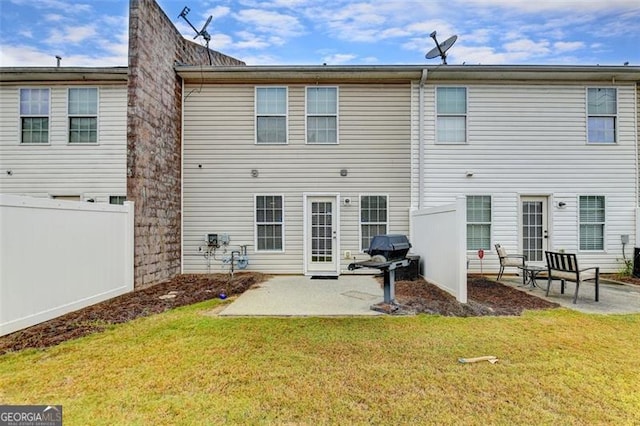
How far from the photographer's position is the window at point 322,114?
29.2ft

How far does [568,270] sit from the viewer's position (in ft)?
19.7

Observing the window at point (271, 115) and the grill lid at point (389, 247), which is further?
the window at point (271, 115)

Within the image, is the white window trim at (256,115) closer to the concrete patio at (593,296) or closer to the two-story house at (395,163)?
the two-story house at (395,163)

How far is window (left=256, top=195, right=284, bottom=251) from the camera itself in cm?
888

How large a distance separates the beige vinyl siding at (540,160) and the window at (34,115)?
10.4m

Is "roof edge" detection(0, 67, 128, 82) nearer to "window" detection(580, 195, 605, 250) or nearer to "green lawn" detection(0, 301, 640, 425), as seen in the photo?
"green lawn" detection(0, 301, 640, 425)

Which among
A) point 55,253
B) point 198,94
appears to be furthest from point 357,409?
point 198,94

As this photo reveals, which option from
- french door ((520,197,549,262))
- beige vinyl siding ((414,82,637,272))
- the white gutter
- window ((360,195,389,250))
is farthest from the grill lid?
french door ((520,197,549,262))

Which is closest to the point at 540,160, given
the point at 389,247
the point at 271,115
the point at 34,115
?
the point at 389,247

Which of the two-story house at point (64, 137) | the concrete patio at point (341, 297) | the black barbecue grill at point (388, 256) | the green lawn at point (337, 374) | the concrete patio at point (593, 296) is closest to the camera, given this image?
the green lawn at point (337, 374)

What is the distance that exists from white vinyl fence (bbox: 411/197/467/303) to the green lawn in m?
1.23

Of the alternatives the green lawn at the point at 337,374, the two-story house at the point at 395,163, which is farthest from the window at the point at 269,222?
the green lawn at the point at 337,374

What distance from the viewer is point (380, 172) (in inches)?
350

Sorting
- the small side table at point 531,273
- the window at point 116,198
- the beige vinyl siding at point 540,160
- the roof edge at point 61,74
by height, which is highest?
the roof edge at point 61,74
